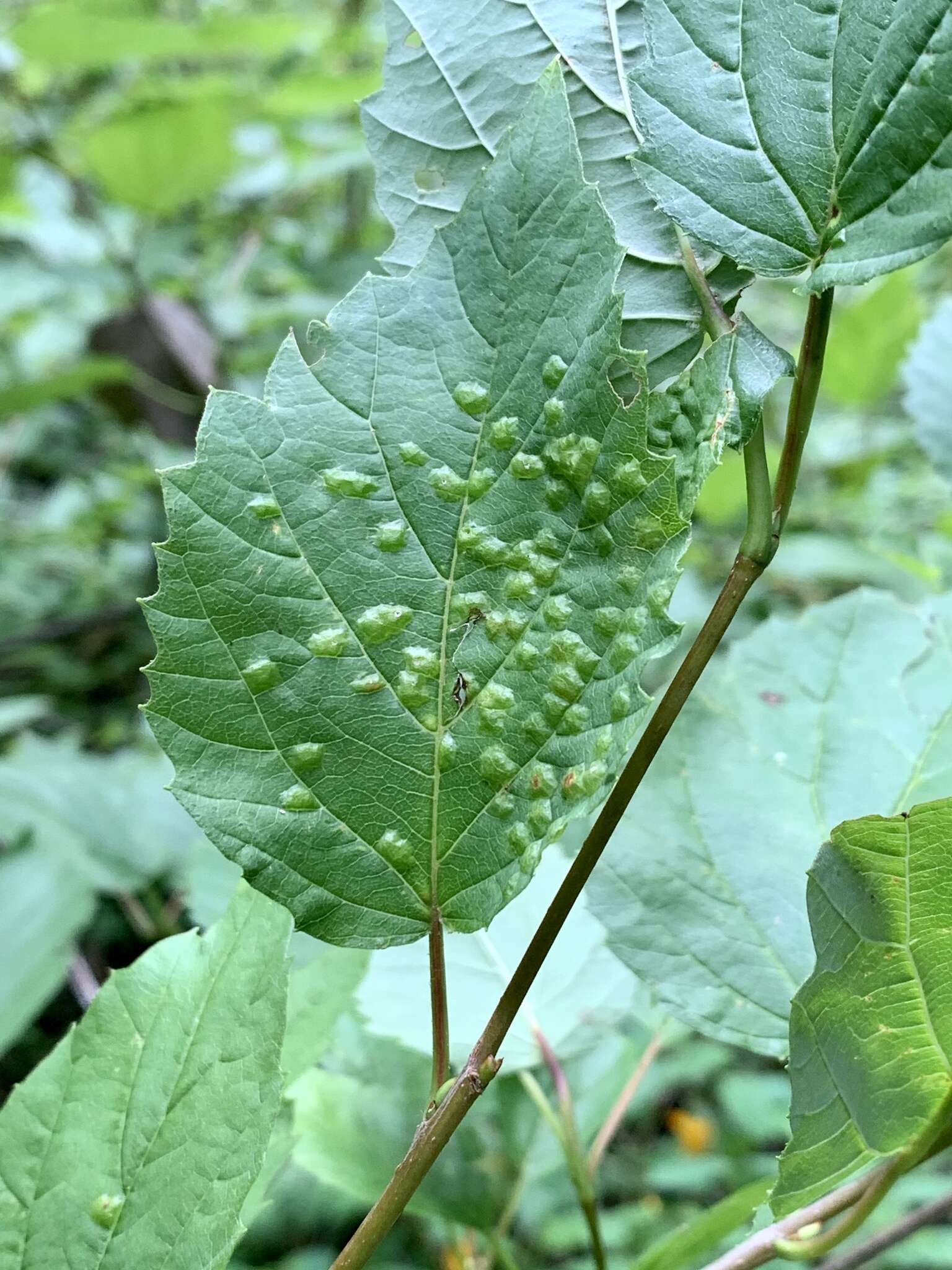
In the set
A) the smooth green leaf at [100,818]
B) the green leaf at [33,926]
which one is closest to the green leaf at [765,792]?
the green leaf at [33,926]

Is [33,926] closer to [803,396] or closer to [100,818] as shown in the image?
[100,818]

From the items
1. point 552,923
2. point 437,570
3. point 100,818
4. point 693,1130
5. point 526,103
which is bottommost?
point 693,1130

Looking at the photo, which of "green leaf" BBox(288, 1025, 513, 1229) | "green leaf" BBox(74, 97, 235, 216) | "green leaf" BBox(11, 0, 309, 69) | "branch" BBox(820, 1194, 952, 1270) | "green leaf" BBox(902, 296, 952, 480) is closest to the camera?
"branch" BBox(820, 1194, 952, 1270)

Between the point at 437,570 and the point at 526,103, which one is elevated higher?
the point at 526,103

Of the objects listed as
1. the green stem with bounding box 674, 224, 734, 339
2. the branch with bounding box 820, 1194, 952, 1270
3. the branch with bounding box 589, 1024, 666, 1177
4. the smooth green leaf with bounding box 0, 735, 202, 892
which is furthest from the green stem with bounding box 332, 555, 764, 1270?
the smooth green leaf with bounding box 0, 735, 202, 892

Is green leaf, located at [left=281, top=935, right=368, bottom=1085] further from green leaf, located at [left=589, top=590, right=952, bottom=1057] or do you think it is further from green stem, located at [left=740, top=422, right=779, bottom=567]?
green stem, located at [left=740, top=422, right=779, bottom=567]

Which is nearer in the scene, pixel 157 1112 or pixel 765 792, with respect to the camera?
pixel 157 1112

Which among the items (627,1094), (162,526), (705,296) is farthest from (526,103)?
(162,526)
